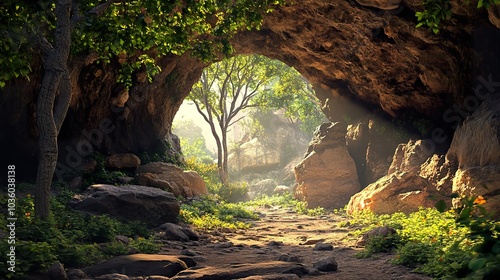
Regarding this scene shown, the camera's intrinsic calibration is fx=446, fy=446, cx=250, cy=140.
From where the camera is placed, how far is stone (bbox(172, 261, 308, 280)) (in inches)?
264

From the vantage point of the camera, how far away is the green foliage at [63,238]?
20.7 ft

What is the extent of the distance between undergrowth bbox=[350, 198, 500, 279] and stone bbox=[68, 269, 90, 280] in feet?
16.0

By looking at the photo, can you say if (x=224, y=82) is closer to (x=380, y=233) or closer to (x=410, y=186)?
(x=410, y=186)

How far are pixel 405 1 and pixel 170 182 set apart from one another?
11274 mm

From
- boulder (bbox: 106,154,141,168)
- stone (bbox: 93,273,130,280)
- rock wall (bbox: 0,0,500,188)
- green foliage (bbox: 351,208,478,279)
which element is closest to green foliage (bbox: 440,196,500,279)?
green foliage (bbox: 351,208,478,279)

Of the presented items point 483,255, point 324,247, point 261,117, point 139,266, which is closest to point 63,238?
point 139,266

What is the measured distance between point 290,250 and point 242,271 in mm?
4022

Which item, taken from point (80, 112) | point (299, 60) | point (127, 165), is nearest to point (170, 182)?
point (127, 165)

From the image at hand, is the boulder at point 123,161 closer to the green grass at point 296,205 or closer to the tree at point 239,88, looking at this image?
the green grass at point 296,205

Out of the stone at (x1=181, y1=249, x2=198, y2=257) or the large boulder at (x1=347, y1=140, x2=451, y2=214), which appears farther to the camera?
the large boulder at (x1=347, y1=140, x2=451, y2=214)

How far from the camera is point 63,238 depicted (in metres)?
7.59

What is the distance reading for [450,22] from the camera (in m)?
13.5

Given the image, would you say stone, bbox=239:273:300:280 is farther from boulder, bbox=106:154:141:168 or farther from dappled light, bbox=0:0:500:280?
boulder, bbox=106:154:141:168

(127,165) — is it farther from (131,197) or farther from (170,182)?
(131,197)
